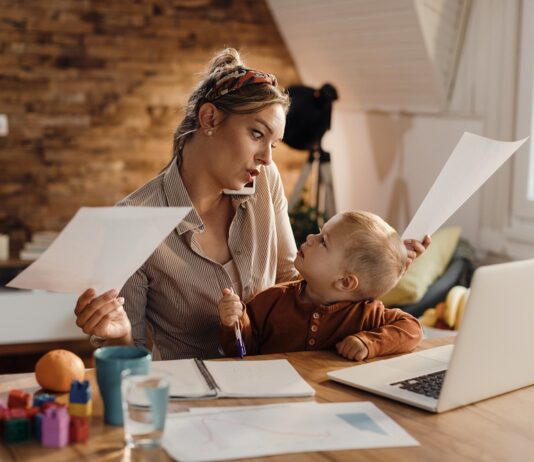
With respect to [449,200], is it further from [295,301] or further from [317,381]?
[317,381]

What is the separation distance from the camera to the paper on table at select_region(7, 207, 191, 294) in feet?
4.18

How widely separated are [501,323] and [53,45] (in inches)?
137

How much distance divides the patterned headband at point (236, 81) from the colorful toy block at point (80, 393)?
875 mm

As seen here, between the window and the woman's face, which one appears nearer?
the woman's face

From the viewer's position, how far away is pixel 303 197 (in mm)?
4934

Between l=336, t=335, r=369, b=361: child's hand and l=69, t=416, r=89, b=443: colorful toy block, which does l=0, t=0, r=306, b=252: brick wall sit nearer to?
l=336, t=335, r=369, b=361: child's hand

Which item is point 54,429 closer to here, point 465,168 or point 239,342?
point 239,342

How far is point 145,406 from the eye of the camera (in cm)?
121

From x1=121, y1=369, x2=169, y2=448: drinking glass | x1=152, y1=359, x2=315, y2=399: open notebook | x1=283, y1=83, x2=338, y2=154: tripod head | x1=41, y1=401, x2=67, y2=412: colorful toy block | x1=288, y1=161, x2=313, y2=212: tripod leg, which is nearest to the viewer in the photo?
x1=121, y1=369, x2=169, y2=448: drinking glass

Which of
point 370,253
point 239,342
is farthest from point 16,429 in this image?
point 370,253

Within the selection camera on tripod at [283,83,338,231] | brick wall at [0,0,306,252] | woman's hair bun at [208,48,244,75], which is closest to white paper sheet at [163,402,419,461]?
woman's hair bun at [208,48,244,75]

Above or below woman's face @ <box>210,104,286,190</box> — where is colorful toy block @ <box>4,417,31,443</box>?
below

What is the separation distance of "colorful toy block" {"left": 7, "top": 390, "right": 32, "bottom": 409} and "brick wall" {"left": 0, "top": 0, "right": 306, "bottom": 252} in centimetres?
317

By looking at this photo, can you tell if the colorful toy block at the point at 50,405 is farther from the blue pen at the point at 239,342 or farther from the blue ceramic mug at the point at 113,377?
the blue pen at the point at 239,342
